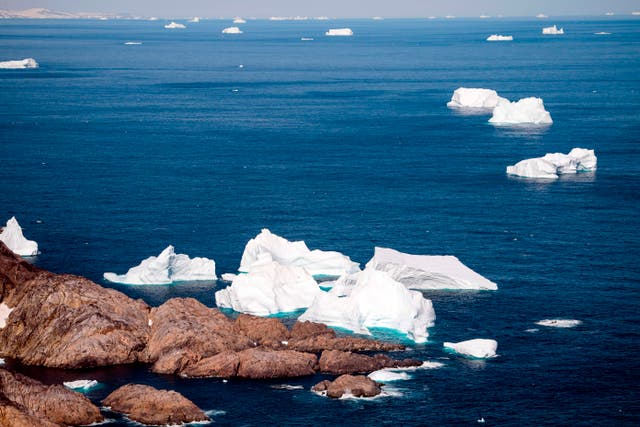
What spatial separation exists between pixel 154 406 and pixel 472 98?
432ft

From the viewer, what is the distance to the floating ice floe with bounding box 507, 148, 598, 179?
380 feet

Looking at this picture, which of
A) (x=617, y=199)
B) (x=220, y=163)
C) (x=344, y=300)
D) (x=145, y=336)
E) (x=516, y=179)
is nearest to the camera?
(x=145, y=336)

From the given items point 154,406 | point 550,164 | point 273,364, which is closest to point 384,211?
point 550,164

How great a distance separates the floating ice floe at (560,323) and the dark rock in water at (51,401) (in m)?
28.6

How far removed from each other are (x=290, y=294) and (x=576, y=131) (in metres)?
84.0

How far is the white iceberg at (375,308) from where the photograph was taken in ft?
216

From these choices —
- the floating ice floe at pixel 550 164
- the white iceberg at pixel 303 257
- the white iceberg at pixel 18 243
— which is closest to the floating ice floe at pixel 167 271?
the white iceberg at pixel 303 257

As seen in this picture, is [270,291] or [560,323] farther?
[270,291]

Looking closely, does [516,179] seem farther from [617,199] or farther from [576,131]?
[576,131]

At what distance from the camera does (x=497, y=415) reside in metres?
53.0

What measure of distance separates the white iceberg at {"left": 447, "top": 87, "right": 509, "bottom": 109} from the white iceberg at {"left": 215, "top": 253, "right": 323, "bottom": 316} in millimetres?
108682

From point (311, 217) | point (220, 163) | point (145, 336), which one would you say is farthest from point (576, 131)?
point (145, 336)

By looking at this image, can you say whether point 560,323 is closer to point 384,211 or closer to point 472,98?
point 384,211

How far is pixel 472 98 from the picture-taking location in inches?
6949
